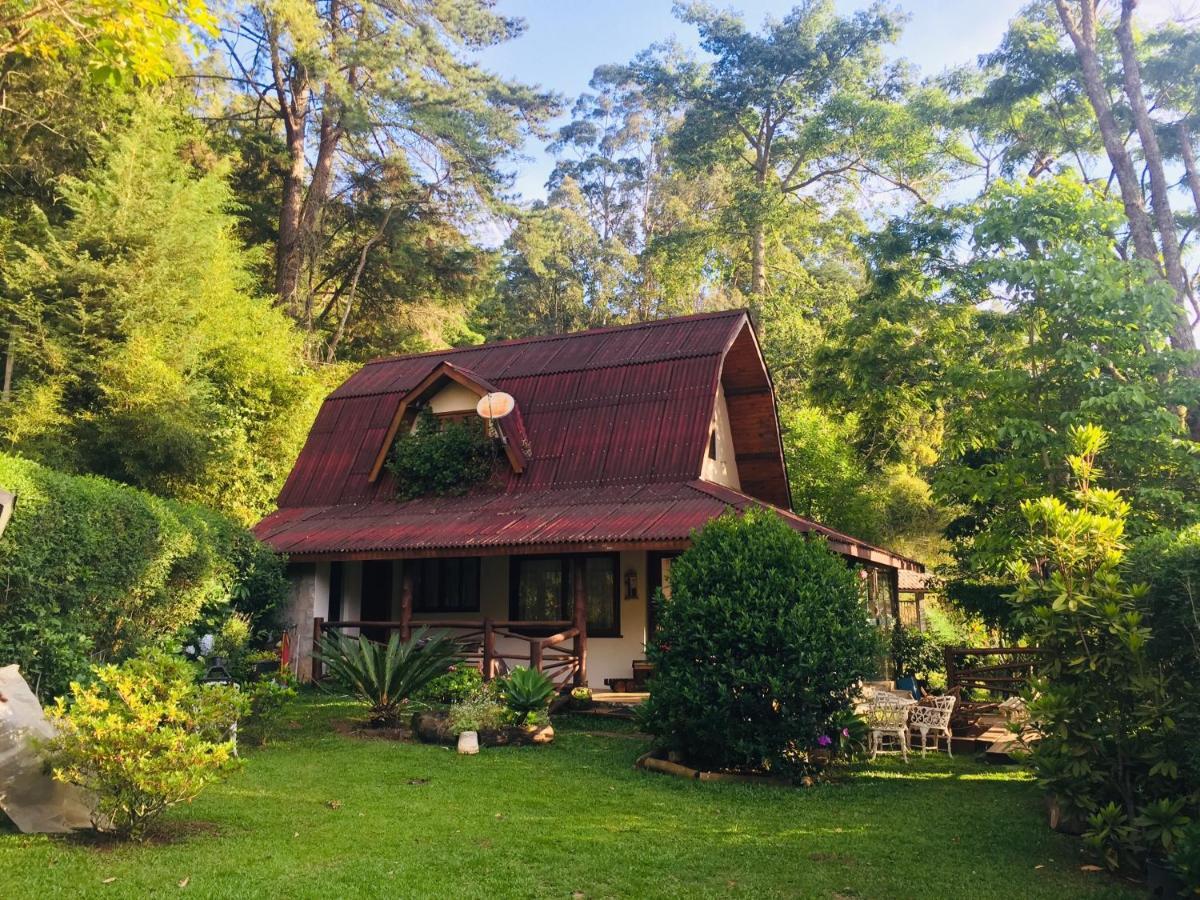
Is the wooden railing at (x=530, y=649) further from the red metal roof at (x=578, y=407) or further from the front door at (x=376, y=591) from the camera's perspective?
the red metal roof at (x=578, y=407)

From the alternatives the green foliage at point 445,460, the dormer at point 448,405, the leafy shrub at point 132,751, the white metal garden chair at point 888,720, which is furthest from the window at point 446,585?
the leafy shrub at point 132,751

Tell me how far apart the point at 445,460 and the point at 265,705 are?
720 centimetres

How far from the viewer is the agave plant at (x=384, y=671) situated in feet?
34.4

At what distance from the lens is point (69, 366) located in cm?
1702

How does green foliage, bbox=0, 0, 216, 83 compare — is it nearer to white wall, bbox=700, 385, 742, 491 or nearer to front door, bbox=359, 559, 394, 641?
white wall, bbox=700, 385, 742, 491

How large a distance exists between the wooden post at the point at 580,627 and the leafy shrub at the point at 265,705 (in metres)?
4.36

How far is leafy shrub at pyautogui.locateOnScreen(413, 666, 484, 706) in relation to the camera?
10945 millimetres

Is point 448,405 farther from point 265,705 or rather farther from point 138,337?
point 265,705

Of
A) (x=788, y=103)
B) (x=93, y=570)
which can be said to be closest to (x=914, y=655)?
(x=93, y=570)

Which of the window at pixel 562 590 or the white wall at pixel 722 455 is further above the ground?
the white wall at pixel 722 455

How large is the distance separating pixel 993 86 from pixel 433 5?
1743cm

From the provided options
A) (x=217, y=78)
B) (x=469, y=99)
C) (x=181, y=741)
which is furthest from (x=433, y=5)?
(x=181, y=741)

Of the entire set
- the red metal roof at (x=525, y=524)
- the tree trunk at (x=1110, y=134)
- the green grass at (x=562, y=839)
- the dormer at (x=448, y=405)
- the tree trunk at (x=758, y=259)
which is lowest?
the green grass at (x=562, y=839)

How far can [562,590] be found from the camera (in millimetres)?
15000
